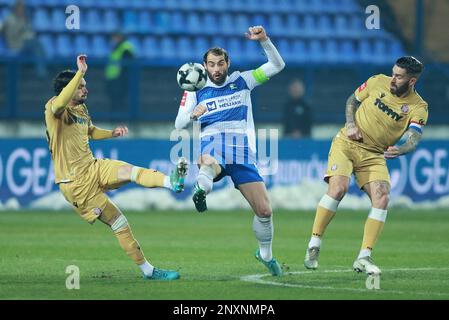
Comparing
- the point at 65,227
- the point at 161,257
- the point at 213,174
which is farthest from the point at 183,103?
the point at 65,227

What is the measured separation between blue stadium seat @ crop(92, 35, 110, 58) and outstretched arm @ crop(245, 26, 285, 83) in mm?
12163

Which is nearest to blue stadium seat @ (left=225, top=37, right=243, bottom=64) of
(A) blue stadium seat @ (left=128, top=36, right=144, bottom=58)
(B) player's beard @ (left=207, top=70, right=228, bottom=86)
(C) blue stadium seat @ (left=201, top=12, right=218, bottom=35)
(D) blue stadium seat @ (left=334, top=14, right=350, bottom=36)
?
(C) blue stadium seat @ (left=201, top=12, right=218, bottom=35)

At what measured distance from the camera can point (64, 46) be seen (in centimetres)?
2270

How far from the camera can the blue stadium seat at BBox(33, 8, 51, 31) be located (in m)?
22.6

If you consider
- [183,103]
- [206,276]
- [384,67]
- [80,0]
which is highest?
[80,0]

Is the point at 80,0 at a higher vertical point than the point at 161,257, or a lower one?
higher

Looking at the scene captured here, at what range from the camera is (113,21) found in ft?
76.4

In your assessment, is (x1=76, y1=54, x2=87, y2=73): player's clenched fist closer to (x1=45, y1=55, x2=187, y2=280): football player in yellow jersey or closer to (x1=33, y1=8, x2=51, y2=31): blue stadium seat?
(x1=45, y1=55, x2=187, y2=280): football player in yellow jersey

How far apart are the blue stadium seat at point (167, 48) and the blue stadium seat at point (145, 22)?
372mm

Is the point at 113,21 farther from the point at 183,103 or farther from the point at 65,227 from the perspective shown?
the point at 183,103

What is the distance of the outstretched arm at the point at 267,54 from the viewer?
1077 cm

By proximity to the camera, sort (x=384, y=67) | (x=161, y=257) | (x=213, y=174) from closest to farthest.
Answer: (x=213, y=174)
(x=161, y=257)
(x=384, y=67)

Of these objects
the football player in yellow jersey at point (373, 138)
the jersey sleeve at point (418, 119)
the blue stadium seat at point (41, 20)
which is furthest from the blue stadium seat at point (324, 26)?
the jersey sleeve at point (418, 119)

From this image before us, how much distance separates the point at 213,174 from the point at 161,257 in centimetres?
263
